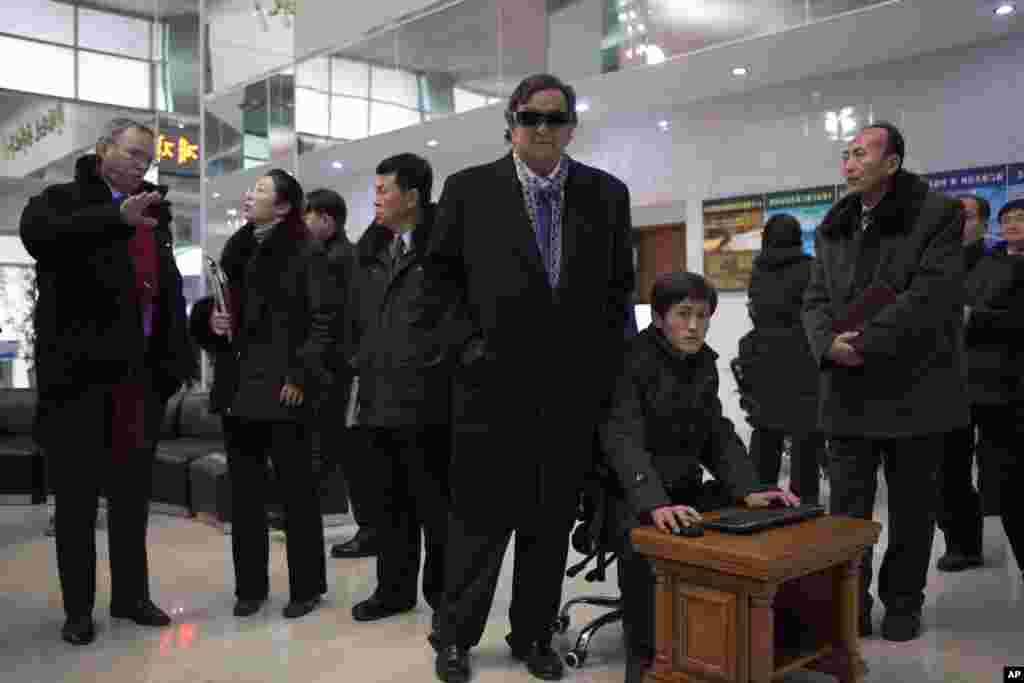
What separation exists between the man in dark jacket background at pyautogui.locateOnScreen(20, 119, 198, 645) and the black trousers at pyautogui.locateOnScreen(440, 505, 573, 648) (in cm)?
125

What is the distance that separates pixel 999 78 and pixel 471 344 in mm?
4891

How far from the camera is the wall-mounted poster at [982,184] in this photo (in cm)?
595

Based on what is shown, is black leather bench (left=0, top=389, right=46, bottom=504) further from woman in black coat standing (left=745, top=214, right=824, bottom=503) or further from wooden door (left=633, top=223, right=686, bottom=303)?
wooden door (left=633, top=223, right=686, bottom=303)

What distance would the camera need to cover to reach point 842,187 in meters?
6.61

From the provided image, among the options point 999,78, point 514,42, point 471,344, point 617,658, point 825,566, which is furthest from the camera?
point 514,42

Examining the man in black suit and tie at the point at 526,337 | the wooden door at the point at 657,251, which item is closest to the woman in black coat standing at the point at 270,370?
the man in black suit and tie at the point at 526,337

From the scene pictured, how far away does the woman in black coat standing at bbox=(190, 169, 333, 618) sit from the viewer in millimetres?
3344

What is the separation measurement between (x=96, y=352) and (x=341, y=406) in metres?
1.63

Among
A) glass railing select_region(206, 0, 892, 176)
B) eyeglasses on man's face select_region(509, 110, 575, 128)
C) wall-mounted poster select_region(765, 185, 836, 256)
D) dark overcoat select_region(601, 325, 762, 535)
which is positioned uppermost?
glass railing select_region(206, 0, 892, 176)

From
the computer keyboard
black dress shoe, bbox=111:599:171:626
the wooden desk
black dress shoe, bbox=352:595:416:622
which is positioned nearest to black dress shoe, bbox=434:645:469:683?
the wooden desk

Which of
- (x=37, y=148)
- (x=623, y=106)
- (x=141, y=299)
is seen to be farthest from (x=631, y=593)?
(x=37, y=148)

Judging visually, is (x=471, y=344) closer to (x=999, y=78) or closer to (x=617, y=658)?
(x=617, y=658)

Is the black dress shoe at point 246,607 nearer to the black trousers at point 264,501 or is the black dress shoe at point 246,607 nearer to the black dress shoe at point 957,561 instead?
the black trousers at point 264,501

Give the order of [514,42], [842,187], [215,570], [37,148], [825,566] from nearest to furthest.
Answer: [825,566] < [215,570] < [842,187] < [514,42] < [37,148]
